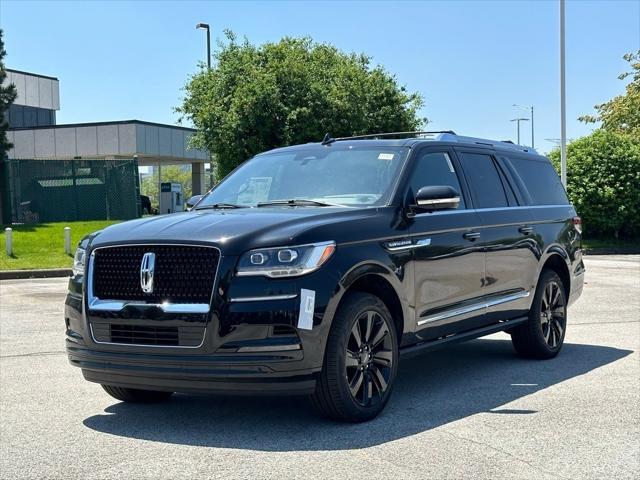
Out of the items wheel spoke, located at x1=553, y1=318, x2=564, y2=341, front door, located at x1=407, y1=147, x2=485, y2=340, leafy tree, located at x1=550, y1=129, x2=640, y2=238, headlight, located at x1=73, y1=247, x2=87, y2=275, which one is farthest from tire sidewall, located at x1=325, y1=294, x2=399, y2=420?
leafy tree, located at x1=550, y1=129, x2=640, y2=238

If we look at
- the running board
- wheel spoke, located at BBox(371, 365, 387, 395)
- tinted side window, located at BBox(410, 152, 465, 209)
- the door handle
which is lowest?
wheel spoke, located at BBox(371, 365, 387, 395)

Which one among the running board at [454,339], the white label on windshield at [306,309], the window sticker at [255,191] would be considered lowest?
the running board at [454,339]

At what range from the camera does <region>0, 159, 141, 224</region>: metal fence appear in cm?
3094

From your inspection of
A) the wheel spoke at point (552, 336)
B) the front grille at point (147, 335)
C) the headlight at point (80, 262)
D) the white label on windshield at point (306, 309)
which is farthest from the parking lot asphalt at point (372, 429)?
the headlight at point (80, 262)

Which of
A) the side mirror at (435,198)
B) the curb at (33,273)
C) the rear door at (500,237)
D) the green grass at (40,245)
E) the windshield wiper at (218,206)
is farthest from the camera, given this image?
the green grass at (40,245)

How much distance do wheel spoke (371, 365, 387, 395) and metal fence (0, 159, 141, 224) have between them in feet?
88.2

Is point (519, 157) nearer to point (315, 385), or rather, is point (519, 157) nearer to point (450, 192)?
point (450, 192)

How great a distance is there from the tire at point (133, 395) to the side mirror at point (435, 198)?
2.43 meters

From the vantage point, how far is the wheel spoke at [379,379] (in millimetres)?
6066

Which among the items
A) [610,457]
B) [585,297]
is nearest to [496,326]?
[610,457]

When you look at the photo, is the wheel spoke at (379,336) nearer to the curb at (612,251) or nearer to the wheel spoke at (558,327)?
the wheel spoke at (558,327)

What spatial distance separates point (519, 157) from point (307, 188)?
2.81 meters

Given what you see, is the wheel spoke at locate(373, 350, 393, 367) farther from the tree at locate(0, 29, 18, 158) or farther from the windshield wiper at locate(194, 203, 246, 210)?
the tree at locate(0, 29, 18, 158)

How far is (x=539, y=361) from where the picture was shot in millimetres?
8555
